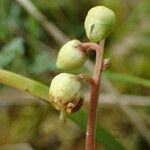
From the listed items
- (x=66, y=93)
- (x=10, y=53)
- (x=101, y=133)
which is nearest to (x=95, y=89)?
(x=66, y=93)

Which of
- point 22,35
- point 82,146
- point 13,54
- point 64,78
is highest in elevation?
point 22,35

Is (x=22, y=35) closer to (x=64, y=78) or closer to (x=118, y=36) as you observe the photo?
(x=118, y=36)

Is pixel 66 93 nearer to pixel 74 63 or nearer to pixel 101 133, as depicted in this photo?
pixel 74 63

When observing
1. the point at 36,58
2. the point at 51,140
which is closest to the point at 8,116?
the point at 51,140

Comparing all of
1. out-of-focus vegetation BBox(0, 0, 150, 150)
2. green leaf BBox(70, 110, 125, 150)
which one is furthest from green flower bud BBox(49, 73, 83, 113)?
out-of-focus vegetation BBox(0, 0, 150, 150)

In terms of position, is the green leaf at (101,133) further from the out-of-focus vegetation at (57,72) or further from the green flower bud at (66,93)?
the out-of-focus vegetation at (57,72)

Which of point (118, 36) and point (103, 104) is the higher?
point (118, 36)

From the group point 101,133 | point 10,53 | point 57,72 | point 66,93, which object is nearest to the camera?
point 66,93
